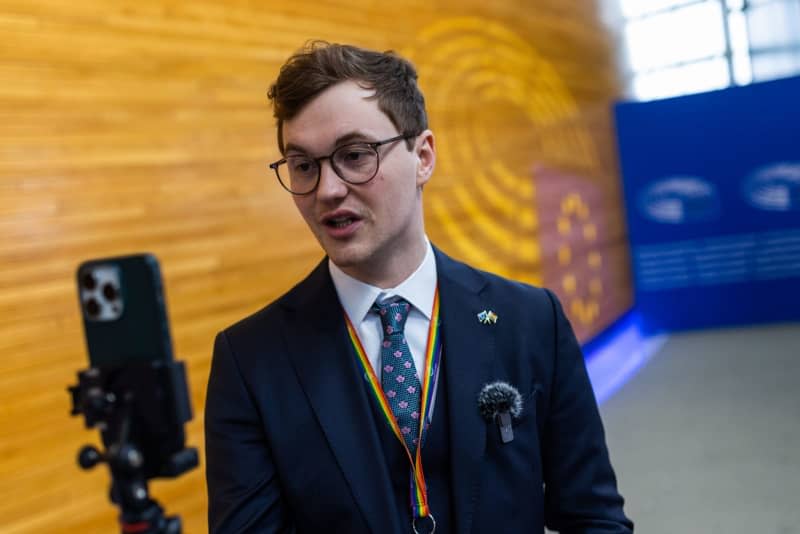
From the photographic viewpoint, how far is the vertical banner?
757cm

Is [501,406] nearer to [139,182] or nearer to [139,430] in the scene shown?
[139,430]

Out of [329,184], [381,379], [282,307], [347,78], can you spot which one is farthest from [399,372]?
[347,78]

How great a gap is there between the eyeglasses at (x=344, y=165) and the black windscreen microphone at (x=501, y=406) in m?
0.49

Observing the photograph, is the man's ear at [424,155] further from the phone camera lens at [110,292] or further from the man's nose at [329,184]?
the phone camera lens at [110,292]

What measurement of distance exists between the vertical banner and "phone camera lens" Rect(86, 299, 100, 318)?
7.73 m

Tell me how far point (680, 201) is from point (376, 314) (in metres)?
7.10

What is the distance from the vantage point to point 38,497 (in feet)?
8.62

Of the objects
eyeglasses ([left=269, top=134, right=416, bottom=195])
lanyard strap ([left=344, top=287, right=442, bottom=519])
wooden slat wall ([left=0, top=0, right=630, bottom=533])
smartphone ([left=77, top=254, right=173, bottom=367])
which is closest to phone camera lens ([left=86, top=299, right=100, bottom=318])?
smartphone ([left=77, top=254, right=173, bottom=367])

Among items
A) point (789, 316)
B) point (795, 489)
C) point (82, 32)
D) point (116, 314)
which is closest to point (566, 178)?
point (789, 316)

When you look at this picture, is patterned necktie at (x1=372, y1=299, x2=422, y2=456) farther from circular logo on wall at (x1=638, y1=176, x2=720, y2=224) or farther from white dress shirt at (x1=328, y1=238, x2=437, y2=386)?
circular logo on wall at (x1=638, y1=176, x2=720, y2=224)

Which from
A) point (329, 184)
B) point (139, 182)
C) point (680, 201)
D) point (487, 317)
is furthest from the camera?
point (680, 201)

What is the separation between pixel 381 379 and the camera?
1544 millimetres

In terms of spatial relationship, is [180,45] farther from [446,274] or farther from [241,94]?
[446,274]

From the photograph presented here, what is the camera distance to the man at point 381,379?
1.45 metres
